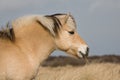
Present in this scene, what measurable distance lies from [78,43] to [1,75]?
1.72 m

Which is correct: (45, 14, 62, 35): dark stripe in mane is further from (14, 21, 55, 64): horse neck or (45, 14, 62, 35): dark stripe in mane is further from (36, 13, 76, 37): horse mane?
(14, 21, 55, 64): horse neck

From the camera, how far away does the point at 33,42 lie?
25.2 ft

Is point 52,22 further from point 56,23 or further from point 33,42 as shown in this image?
point 33,42

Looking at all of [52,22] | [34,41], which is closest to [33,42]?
[34,41]

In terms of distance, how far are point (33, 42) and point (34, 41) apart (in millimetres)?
26

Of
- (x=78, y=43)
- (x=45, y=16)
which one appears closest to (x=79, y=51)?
(x=78, y=43)

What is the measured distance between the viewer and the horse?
718cm

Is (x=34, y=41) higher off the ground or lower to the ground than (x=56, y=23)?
lower

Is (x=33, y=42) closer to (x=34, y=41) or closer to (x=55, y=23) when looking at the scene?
(x=34, y=41)

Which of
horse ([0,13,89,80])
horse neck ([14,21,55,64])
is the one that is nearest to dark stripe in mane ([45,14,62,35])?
horse ([0,13,89,80])

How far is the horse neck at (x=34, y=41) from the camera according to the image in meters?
7.53

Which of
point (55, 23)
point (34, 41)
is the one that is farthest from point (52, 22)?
point (34, 41)

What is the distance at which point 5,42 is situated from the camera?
7352 millimetres

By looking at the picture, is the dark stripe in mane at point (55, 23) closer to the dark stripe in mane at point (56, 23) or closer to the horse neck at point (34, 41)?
the dark stripe in mane at point (56, 23)
